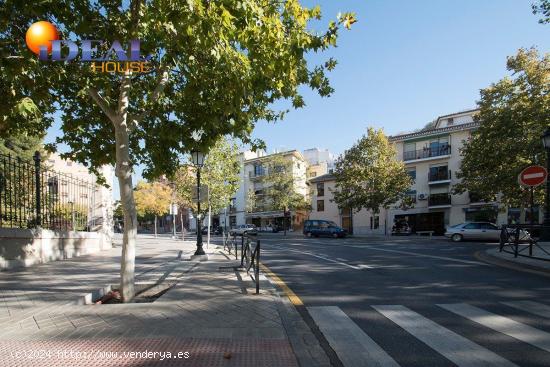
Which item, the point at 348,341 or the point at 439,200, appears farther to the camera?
the point at 439,200

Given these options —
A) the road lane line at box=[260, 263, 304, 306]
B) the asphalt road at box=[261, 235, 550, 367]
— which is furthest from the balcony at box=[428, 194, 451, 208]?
the road lane line at box=[260, 263, 304, 306]

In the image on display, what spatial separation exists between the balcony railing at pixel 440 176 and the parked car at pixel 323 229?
1346cm

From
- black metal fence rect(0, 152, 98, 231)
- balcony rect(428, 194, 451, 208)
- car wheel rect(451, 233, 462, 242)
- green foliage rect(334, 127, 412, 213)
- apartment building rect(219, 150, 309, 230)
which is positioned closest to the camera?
black metal fence rect(0, 152, 98, 231)

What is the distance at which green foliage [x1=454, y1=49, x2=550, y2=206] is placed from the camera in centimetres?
2434

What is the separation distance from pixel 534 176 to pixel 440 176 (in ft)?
108

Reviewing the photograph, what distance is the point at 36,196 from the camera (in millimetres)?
11789

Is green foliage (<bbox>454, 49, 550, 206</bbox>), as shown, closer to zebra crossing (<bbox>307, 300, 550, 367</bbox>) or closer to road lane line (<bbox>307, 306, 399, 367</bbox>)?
zebra crossing (<bbox>307, 300, 550, 367</bbox>)

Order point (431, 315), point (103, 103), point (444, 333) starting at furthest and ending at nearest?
point (103, 103) < point (431, 315) < point (444, 333)

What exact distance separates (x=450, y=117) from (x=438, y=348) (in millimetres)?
46133

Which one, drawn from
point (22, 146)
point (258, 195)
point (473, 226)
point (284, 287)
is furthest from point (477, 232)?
point (258, 195)

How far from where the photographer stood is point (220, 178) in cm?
2805

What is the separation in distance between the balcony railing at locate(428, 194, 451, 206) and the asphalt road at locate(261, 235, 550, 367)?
34.8 m

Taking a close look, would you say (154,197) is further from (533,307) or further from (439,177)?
(533,307)

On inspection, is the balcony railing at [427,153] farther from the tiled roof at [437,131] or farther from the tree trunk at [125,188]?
the tree trunk at [125,188]
